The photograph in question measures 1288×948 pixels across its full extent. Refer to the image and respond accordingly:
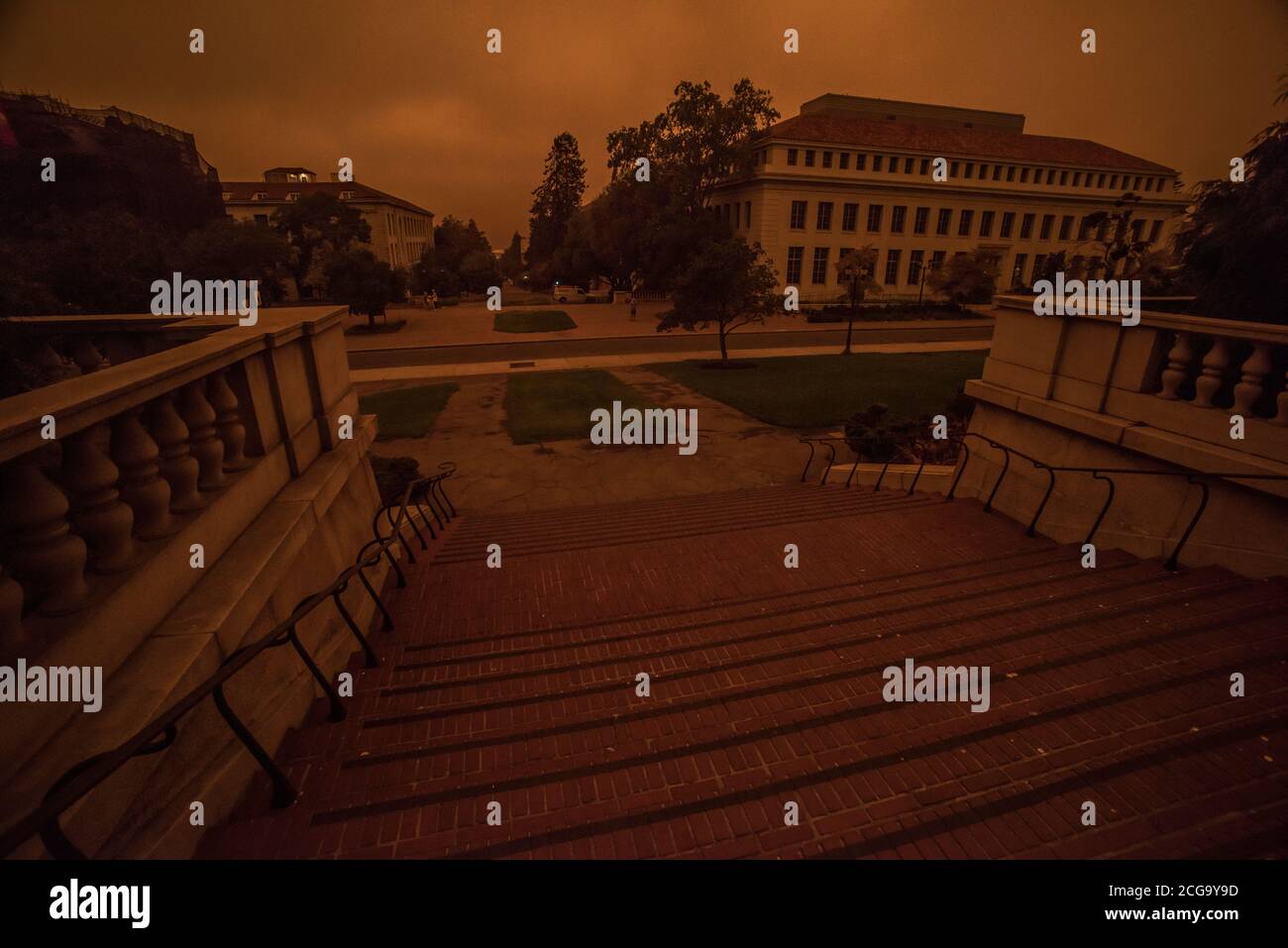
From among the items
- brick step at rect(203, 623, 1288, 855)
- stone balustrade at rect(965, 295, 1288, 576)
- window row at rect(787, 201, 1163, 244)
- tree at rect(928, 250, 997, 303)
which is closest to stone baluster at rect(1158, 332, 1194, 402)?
stone balustrade at rect(965, 295, 1288, 576)

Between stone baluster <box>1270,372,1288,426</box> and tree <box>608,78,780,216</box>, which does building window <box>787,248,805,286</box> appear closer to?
tree <box>608,78,780,216</box>

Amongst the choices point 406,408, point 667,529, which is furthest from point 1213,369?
point 406,408

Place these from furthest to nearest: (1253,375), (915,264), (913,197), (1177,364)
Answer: (915,264) → (913,197) → (1177,364) → (1253,375)

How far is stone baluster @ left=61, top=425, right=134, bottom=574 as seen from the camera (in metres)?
2.32

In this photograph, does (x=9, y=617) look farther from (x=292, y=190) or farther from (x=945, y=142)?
(x=292, y=190)

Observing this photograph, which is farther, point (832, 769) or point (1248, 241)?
point (1248, 241)

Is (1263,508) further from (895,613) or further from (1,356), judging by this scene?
(1,356)

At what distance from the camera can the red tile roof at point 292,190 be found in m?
77.4

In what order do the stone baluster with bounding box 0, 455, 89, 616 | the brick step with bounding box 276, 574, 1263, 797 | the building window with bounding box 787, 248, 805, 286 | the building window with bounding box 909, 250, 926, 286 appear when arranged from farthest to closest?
the building window with bounding box 909, 250, 926, 286 < the building window with bounding box 787, 248, 805, 286 < the brick step with bounding box 276, 574, 1263, 797 < the stone baluster with bounding box 0, 455, 89, 616

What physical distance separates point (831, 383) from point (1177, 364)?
16276mm

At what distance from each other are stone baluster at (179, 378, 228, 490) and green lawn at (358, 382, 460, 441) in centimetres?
1206

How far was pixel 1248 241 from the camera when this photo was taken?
23.6ft

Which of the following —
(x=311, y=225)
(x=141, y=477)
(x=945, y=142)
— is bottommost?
(x=141, y=477)
